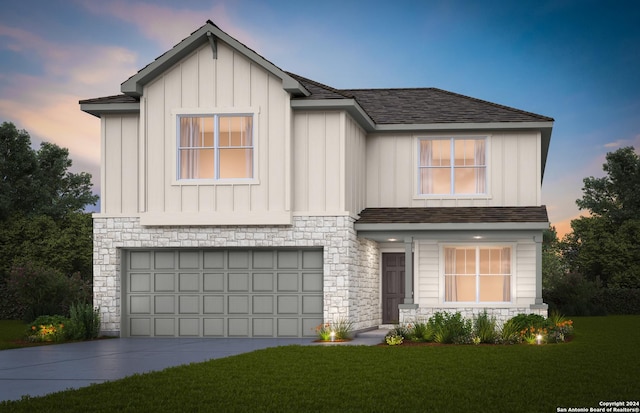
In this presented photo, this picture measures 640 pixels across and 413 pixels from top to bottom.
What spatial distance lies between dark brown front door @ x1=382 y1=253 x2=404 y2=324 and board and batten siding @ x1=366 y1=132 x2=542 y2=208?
6.97 ft

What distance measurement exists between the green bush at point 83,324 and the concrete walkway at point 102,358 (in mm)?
660

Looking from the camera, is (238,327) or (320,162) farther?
(238,327)

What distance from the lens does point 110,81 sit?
112 feet

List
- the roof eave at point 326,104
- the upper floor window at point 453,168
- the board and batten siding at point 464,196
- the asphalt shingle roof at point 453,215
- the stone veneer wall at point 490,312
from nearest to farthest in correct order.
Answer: the roof eave at point 326,104, the stone veneer wall at point 490,312, the asphalt shingle roof at point 453,215, the board and batten siding at point 464,196, the upper floor window at point 453,168

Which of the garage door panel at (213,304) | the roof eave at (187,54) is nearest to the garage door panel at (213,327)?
the garage door panel at (213,304)

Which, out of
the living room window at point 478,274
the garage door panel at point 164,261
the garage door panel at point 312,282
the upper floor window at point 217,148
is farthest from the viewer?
the living room window at point 478,274

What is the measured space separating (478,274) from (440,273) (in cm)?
112

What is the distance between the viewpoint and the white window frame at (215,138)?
22.3 m

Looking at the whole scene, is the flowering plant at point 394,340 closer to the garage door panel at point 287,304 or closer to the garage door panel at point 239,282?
the garage door panel at point 287,304

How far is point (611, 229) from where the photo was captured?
45.1 m

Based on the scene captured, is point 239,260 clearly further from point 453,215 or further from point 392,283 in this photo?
point 453,215

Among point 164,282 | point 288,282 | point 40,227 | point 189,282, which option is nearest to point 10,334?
point 164,282

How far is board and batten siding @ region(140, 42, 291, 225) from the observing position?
22234mm

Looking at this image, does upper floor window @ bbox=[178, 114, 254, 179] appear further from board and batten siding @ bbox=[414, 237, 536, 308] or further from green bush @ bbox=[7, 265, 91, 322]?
green bush @ bbox=[7, 265, 91, 322]
